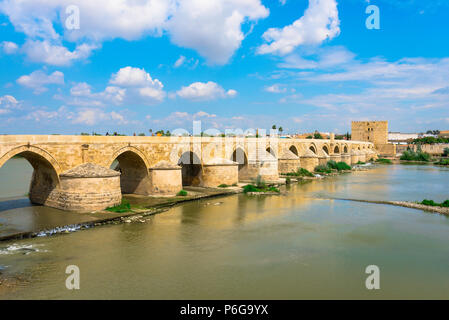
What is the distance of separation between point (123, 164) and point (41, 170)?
364cm

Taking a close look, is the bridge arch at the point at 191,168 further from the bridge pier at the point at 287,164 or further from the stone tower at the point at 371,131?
the stone tower at the point at 371,131

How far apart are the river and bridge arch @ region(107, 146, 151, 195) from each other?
2783 millimetres

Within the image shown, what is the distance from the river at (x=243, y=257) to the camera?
20.2 feet

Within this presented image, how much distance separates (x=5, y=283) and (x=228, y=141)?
14.1 m

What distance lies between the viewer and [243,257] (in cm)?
774

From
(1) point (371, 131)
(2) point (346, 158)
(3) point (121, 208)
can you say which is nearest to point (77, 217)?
(3) point (121, 208)

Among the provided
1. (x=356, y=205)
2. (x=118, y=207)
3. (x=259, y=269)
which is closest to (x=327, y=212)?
(x=356, y=205)

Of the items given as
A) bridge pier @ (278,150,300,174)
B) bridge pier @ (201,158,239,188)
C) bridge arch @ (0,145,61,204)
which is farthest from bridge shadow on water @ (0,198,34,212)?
bridge pier @ (278,150,300,174)

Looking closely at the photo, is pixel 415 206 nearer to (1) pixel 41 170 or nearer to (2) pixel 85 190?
(2) pixel 85 190

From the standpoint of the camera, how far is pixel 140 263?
24.1 ft

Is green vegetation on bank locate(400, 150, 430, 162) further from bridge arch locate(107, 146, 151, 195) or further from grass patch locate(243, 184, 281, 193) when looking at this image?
bridge arch locate(107, 146, 151, 195)

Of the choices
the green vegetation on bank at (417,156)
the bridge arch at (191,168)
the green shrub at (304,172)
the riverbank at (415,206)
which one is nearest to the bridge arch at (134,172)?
the bridge arch at (191,168)

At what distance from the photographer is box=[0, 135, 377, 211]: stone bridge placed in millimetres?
11023
